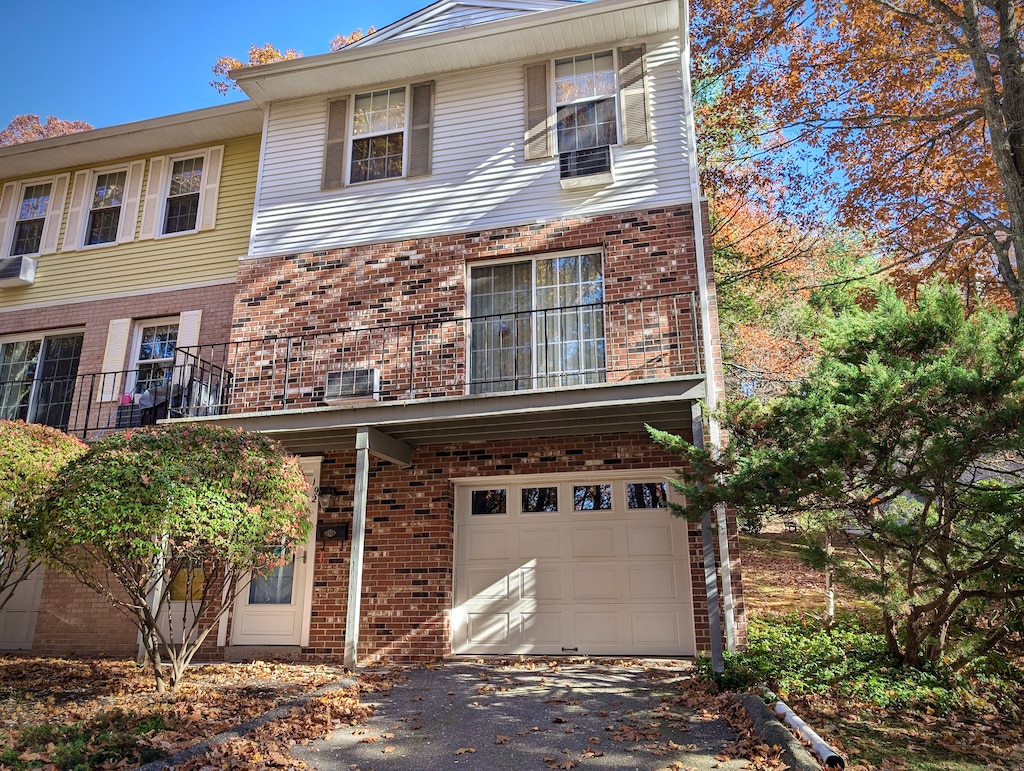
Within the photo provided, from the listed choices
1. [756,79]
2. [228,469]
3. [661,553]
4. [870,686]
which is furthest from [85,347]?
[756,79]

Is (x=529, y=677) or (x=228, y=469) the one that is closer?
(x=228, y=469)

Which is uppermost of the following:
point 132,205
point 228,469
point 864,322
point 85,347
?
point 132,205

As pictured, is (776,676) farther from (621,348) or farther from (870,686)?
(621,348)

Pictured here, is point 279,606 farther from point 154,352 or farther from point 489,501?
point 154,352

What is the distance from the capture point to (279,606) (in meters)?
9.24

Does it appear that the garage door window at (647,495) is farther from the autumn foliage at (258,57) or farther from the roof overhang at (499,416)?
the autumn foliage at (258,57)

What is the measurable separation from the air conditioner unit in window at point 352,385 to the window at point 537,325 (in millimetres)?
1258

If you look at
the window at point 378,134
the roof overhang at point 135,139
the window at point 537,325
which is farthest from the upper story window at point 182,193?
the window at point 537,325

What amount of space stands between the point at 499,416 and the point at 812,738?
441cm

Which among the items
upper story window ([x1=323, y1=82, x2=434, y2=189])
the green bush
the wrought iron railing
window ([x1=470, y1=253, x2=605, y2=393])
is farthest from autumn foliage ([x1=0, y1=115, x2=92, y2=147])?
the green bush

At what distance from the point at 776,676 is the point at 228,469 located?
5231 mm

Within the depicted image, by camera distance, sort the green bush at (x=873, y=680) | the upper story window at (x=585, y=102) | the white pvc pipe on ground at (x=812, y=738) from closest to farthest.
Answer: the white pvc pipe on ground at (x=812, y=738) < the green bush at (x=873, y=680) < the upper story window at (x=585, y=102)

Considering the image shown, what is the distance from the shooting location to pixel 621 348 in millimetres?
8617

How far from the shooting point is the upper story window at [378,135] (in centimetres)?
1026
